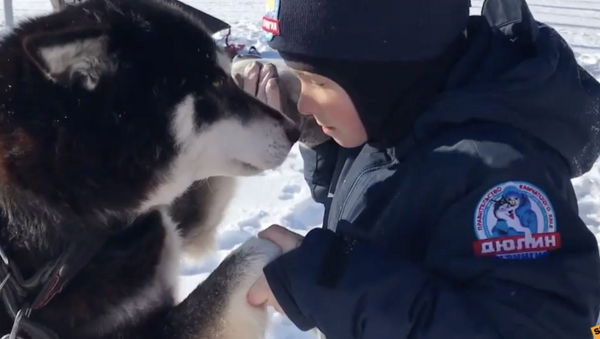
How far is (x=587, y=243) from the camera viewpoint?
110 centimetres

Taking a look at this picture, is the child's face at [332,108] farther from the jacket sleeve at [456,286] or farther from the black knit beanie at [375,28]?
the jacket sleeve at [456,286]

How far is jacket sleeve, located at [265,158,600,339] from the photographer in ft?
3.52

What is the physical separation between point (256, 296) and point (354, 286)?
29 cm

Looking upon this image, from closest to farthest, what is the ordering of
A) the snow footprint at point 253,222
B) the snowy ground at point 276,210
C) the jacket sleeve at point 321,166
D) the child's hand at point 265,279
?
1. the child's hand at point 265,279
2. the jacket sleeve at point 321,166
3. the snowy ground at point 276,210
4. the snow footprint at point 253,222

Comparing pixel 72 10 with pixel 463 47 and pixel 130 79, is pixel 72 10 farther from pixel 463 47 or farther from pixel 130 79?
pixel 463 47

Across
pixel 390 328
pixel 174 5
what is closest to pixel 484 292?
pixel 390 328

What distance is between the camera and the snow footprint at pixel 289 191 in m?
2.86

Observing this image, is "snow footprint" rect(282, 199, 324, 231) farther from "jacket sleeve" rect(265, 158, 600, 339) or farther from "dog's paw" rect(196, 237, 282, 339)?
"jacket sleeve" rect(265, 158, 600, 339)

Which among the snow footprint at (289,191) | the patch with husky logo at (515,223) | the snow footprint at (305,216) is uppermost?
the patch with husky logo at (515,223)

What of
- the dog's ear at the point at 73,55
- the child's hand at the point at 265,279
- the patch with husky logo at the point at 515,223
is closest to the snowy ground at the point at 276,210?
the dog's ear at the point at 73,55

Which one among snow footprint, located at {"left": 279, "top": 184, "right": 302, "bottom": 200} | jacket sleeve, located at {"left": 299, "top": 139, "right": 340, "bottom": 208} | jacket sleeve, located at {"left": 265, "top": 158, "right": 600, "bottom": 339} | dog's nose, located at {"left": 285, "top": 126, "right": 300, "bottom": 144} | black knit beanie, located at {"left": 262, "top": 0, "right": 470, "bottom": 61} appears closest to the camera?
jacket sleeve, located at {"left": 265, "top": 158, "right": 600, "bottom": 339}

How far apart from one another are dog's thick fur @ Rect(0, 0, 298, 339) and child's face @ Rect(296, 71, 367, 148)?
0.56 feet

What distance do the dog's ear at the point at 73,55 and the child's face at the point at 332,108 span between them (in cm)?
41

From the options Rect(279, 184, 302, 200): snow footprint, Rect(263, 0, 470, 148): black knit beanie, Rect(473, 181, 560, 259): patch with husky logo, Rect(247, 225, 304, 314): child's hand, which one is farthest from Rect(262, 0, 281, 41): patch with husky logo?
Rect(279, 184, 302, 200): snow footprint
